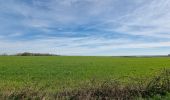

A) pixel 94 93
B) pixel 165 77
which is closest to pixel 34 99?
pixel 94 93

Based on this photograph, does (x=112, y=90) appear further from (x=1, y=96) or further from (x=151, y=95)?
(x=1, y=96)

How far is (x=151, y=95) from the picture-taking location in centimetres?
1087

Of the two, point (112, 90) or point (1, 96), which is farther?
point (112, 90)

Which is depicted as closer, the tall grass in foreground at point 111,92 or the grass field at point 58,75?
the tall grass in foreground at point 111,92

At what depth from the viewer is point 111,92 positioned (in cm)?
1027

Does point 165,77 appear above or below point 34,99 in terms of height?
above

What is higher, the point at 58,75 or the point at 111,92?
the point at 111,92

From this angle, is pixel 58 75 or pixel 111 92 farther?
pixel 58 75

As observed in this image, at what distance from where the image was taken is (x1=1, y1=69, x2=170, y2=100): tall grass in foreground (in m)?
9.77

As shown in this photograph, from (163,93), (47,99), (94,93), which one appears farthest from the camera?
(163,93)

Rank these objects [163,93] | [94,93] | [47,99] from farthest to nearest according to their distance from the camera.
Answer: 1. [163,93]
2. [94,93]
3. [47,99]

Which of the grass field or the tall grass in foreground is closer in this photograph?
the tall grass in foreground

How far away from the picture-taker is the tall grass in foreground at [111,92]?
32.1 feet

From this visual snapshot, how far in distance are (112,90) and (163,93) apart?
2478 mm
